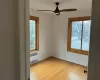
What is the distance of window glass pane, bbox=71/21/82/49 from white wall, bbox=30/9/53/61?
1.23 metres

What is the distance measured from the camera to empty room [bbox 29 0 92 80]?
375cm

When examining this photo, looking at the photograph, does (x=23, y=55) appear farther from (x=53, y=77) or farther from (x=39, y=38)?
(x=39, y=38)

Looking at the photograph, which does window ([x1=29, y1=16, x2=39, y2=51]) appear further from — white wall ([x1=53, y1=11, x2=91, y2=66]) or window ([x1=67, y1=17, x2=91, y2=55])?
window ([x1=67, y1=17, x2=91, y2=55])

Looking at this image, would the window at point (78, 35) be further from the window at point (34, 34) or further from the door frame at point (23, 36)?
the door frame at point (23, 36)

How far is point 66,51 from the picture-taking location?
4.59m

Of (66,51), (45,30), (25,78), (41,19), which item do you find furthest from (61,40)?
(25,78)

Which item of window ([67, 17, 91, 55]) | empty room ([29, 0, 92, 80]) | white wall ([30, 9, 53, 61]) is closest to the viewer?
empty room ([29, 0, 92, 80])

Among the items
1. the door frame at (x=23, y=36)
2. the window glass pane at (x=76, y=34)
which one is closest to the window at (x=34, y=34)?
the window glass pane at (x=76, y=34)

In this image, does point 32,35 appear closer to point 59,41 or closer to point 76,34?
point 59,41

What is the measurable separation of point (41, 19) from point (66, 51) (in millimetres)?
1936

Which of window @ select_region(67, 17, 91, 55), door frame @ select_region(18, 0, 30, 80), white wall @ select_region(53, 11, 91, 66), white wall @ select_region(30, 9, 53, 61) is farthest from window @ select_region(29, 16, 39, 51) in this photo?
door frame @ select_region(18, 0, 30, 80)

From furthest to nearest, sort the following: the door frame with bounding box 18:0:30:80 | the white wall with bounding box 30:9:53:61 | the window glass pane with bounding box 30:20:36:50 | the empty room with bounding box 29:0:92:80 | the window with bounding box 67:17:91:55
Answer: the white wall with bounding box 30:9:53:61
the window glass pane with bounding box 30:20:36:50
the window with bounding box 67:17:91:55
the empty room with bounding box 29:0:92:80
the door frame with bounding box 18:0:30:80

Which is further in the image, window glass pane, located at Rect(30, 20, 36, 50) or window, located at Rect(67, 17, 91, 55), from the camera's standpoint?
window glass pane, located at Rect(30, 20, 36, 50)

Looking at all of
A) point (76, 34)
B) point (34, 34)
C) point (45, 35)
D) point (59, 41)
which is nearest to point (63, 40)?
point (59, 41)
